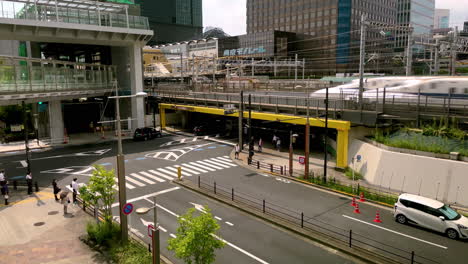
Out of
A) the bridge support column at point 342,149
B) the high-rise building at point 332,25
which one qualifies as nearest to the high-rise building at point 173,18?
the high-rise building at point 332,25

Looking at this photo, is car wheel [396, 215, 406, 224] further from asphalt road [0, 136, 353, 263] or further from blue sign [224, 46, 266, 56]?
blue sign [224, 46, 266, 56]

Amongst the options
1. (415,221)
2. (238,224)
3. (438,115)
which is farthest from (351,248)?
(438,115)

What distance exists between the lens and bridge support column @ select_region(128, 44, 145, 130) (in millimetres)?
44513

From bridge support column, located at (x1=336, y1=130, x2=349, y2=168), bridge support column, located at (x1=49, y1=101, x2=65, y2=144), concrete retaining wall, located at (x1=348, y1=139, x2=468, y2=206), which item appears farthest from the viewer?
bridge support column, located at (x1=49, y1=101, x2=65, y2=144)

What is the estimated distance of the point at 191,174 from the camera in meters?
26.0

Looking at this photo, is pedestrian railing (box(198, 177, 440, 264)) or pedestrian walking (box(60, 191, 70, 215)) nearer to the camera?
pedestrian railing (box(198, 177, 440, 264))

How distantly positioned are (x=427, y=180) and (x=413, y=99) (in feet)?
27.1

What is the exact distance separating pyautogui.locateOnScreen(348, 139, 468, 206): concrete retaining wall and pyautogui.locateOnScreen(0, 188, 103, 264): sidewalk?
1768 cm

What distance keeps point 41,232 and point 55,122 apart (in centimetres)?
2687

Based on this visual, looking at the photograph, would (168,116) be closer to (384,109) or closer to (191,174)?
(191,174)

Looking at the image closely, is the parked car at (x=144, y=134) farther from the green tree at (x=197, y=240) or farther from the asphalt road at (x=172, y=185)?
the green tree at (x=197, y=240)

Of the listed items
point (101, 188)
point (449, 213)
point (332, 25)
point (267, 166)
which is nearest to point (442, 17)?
point (332, 25)

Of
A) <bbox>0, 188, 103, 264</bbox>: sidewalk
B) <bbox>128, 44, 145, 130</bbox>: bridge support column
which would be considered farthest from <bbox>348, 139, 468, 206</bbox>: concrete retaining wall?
<bbox>128, 44, 145, 130</bbox>: bridge support column

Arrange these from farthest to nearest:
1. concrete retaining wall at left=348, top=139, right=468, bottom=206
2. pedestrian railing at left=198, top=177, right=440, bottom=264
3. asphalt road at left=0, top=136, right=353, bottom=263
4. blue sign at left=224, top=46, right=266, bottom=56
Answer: blue sign at left=224, top=46, right=266, bottom=56, concrete retaining wall at left=348, top=139, right=468, bottom=206, asphalt road at left=0, top=136, right=353, bottom=263, pedestrian railing at left=198, top=177, right=440, bottom=264
